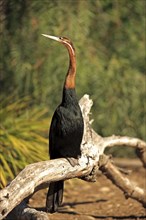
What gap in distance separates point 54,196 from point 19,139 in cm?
185

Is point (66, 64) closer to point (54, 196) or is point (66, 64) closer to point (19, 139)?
point (19, 139)

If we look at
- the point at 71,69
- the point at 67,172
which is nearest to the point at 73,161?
the point at 67,172

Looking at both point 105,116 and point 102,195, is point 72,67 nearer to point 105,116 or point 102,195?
point 102,195

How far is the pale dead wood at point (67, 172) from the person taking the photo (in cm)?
536

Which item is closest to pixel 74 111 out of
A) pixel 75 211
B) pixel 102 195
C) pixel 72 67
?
pixel 72 67

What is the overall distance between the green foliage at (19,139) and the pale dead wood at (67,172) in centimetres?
123

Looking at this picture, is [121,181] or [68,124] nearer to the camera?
[68,124]

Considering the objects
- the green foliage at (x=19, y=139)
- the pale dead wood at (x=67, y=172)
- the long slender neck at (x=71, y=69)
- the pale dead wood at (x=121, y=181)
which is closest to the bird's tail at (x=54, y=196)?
the pale dead wood at (x=67, y=172)

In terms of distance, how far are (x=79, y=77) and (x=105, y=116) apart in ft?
2.78

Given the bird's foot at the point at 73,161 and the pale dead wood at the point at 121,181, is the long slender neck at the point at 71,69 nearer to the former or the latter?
the bird's foot at the point at 73,161

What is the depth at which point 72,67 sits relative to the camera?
5.95m

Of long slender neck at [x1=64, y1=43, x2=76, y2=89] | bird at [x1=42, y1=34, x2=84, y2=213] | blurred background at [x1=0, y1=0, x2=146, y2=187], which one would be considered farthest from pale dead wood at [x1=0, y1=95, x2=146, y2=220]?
blurred background at [x1=0, y1=0, x2=146, y2=187]

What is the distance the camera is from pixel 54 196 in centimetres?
646

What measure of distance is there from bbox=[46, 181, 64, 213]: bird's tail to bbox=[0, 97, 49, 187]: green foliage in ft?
4.15
